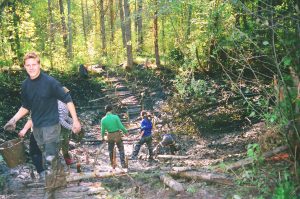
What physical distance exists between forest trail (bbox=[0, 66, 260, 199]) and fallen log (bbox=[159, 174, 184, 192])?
88 mm

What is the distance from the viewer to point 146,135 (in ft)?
40.6

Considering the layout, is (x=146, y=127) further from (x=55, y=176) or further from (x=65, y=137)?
(x=55, y=176)

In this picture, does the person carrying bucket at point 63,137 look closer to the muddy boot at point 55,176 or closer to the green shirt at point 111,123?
the muddy boot at point 55,176

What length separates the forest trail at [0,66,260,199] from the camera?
6.30m

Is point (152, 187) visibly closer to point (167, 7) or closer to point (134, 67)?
point (167, 7)

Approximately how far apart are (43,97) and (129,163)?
7.27m

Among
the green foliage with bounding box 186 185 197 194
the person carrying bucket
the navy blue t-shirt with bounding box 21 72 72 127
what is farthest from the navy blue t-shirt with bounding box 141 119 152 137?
the navy blue t-shirt with bounding box 21 72 72 127

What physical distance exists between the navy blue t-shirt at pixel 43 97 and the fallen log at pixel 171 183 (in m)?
2.11

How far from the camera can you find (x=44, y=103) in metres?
5.56

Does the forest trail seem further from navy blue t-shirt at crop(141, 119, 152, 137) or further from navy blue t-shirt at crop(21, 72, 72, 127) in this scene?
navy blue t-shirt at crop(21, 72, 72, 127)

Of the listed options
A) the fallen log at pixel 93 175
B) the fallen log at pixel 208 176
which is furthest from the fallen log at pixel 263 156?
the fallen log at pixel 93 175

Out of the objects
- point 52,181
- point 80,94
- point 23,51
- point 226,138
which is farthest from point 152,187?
point 23,51

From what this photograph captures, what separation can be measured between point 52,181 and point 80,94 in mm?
17561

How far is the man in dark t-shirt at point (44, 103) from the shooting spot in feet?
17.9
